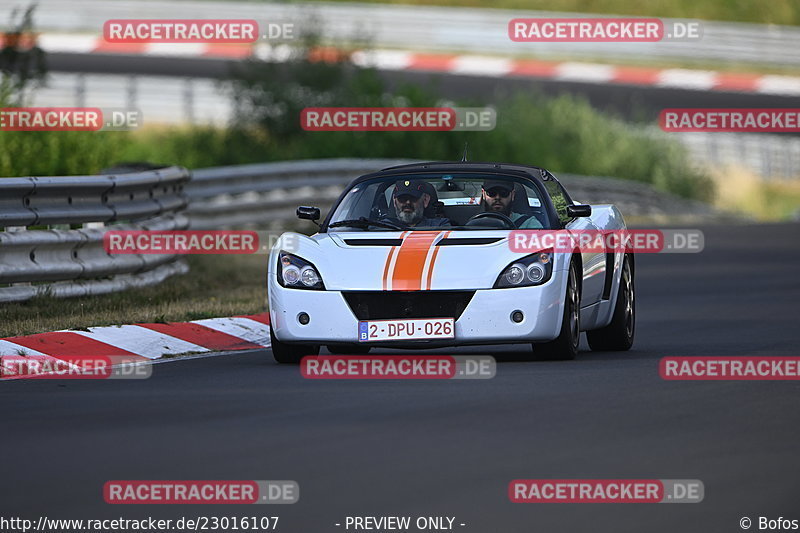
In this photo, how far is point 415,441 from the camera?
8.38m

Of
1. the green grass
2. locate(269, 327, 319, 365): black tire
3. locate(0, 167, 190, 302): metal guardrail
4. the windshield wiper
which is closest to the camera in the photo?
locate(269, 327, 319, 365): black tire

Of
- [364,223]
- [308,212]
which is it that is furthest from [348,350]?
[308,212]

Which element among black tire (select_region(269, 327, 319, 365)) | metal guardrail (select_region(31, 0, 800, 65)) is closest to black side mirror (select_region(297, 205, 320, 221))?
black tire (select_region(269, 327, 319, 365))

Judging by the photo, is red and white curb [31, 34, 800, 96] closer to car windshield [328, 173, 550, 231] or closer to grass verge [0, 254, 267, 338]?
grass verge [0, 254, 267, 338]

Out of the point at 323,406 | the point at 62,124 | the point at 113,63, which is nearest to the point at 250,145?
the point at 62,124

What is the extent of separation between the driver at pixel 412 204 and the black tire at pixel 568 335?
3.62 ft

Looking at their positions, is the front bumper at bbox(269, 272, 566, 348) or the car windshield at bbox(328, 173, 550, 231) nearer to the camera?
the front bumper at bbox(269, 272, 566, 348)

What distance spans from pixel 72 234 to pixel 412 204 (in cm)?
340

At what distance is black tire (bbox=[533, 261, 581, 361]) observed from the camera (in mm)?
11789

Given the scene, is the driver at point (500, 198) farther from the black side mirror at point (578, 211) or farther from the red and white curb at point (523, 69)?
the red and white curb at point (523, 69)

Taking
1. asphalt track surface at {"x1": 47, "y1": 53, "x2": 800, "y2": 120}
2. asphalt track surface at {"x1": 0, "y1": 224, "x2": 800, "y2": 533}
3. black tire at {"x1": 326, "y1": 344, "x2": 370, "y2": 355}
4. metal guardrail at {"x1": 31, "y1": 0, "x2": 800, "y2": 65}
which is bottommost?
asphalt track surface at {"x1": 0, "y1": 224, "x2": 800, "y2": 533}

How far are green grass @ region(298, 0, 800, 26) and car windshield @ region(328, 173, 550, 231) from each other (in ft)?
175

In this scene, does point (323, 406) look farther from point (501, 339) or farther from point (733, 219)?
point (733, 219)

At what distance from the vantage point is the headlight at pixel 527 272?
11.6 meters
